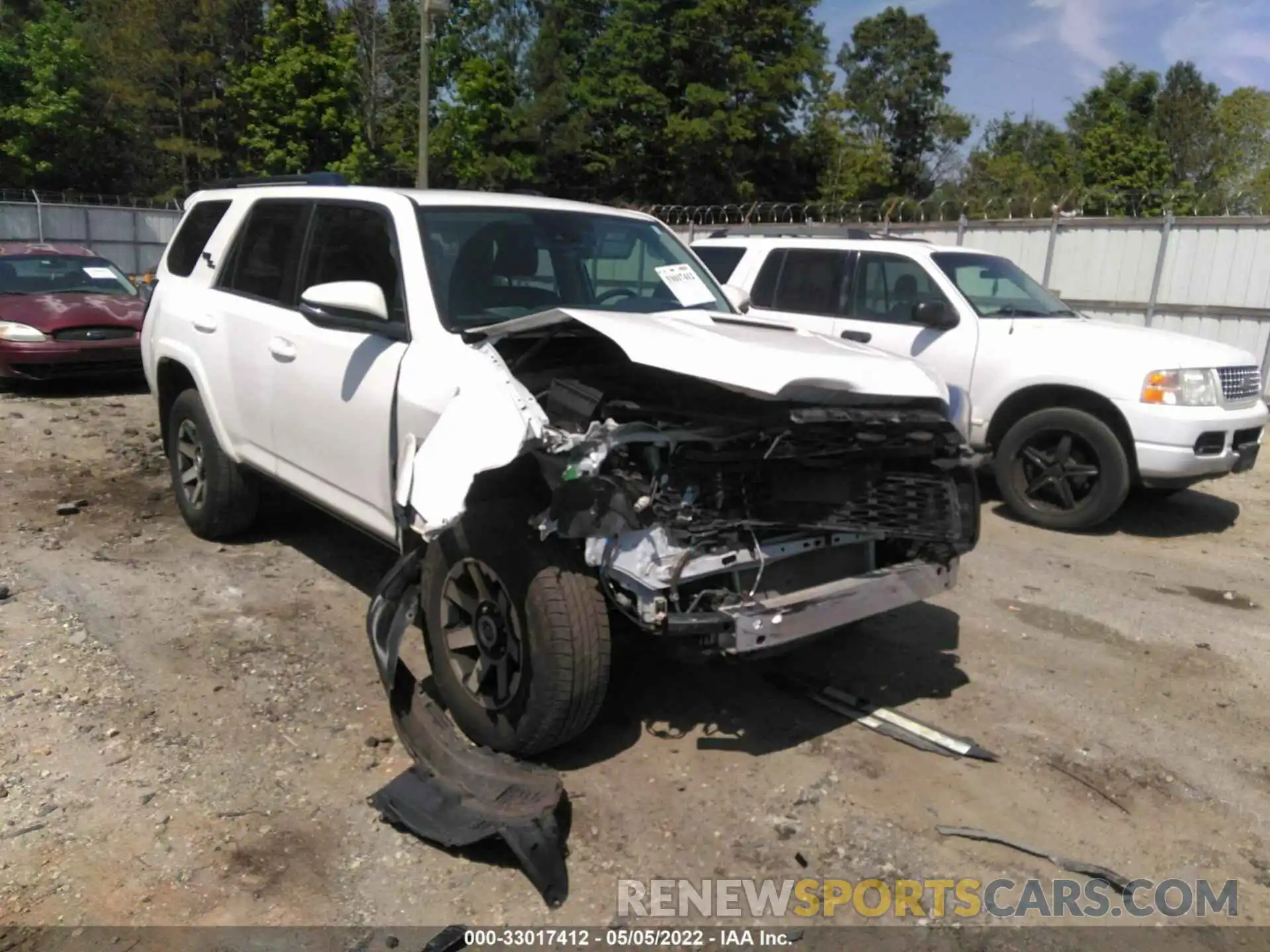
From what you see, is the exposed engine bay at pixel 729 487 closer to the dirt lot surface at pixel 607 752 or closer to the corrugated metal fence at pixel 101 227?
the dirt lot surface at pixel 607 752

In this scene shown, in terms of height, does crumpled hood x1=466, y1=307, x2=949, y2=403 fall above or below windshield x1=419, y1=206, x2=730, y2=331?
below

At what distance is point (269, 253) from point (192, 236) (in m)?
1.11

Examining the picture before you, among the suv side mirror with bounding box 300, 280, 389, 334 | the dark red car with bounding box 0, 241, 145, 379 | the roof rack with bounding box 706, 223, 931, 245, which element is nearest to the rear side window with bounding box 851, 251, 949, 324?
the roof rack with bounding box 706, 223, 931, 245

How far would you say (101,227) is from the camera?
75.6 feet

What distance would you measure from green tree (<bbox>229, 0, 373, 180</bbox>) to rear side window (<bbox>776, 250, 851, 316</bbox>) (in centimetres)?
3324

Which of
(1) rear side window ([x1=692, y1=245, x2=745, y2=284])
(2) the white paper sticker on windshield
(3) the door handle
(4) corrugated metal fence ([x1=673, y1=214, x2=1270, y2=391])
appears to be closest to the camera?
(3) the door handle

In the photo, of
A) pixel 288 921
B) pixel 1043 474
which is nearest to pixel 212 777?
pixel 288 921

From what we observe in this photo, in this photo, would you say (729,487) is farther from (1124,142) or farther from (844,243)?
(1124,142)

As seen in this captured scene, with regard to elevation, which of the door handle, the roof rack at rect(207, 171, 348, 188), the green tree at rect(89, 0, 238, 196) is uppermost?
the green tree at rect(89, 0, 238, 196)

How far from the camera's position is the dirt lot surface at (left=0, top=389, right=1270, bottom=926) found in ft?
9.70

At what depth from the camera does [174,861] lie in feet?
9.73

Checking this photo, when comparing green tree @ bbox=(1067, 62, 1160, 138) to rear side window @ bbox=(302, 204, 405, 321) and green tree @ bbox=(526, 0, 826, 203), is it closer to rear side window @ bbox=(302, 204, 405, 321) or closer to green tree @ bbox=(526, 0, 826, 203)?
green tree @ bbox=(526, 0, 826, 203)

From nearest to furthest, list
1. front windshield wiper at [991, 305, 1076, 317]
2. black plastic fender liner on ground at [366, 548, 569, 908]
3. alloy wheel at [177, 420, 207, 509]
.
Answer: black plastic fender liner on ground at [366, 548, 569, 908]
alloy wheel at [177, 420, 207, 509]
front windshield wiper at [991, 305, 1076, 317]

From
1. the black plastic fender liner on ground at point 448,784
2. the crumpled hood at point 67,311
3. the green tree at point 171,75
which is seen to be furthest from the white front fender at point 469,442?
the green tree at point 171,75
